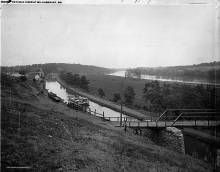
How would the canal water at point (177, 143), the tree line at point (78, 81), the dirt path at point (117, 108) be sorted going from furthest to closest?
the tree line at point (78, 81), the dirt path at point (117, 108), the canal water at point (177, 143)

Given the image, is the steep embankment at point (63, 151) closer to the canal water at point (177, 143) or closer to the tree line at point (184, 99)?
the canal water at point (177, 143)

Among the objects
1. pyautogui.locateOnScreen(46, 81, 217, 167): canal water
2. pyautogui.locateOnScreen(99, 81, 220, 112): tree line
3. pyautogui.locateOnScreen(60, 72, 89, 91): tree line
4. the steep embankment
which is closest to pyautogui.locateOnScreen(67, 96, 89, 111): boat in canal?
pyautogui.locateOnScreen(99, 81, 220, 112): tree line

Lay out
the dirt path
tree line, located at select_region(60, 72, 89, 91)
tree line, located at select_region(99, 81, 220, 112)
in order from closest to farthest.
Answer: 1. tree line, located at select_region(99, 81, 220, 112)
2. the dirt path
3. tree line, located at select_region(60, 72, 89, 91)

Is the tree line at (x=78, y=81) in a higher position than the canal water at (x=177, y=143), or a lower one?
higher

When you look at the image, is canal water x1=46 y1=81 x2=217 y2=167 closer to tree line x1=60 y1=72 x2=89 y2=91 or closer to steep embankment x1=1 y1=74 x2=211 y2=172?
steep embankment x1=1 y1=74 x2=211 y2=172

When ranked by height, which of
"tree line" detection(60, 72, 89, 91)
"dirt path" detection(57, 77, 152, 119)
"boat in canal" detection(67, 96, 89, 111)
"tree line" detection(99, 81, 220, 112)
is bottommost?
"dirt path" detection(57, 77, 152, 119)

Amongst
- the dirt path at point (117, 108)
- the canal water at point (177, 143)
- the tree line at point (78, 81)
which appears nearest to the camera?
the canal water at point (177, 143)

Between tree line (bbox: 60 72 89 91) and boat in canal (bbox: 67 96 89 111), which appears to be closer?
boat in canal (bbox: 67 96 89 111)

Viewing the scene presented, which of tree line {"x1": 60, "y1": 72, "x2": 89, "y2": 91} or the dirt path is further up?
tree line {"x1": 60, "y1": 72, "x2": 89, "y2": 91}

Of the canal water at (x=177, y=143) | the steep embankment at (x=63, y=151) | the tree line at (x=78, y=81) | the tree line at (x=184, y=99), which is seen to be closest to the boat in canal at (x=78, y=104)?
the tree line at (x=184, y=99)

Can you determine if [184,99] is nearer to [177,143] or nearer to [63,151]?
[177,143]

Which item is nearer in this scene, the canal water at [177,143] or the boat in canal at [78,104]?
the canal water at [177,143]

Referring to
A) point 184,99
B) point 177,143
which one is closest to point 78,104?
point 184,99
